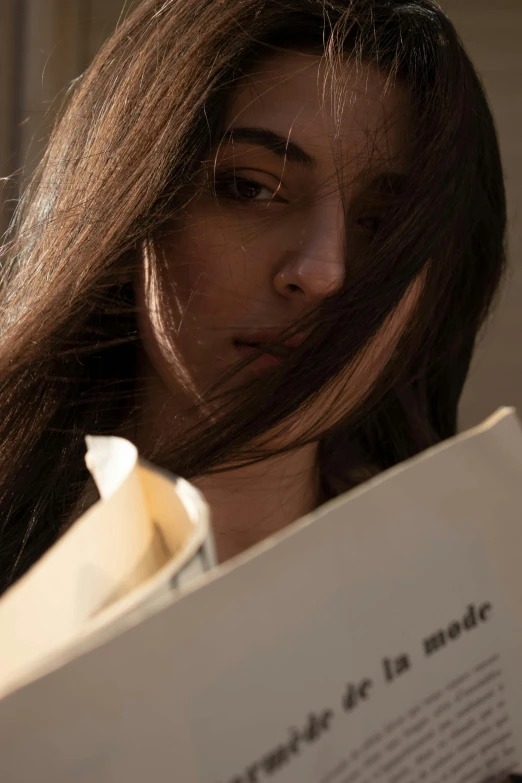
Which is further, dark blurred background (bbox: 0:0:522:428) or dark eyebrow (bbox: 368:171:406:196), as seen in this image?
dark blurred background (bbox: 0:0:522:428)

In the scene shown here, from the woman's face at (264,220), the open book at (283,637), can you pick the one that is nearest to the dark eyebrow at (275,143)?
the woman's face at (264,220)

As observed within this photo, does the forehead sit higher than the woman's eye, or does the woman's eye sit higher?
the forehead

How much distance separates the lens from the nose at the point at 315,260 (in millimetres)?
696

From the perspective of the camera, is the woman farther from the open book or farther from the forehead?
the open book

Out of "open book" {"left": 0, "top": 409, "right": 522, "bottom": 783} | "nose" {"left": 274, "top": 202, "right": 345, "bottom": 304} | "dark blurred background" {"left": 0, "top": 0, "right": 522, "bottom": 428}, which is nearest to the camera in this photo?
"open book" {"left": 0, "top": 409, "right": 522, "bottom": 783}

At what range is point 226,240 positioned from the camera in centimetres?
73

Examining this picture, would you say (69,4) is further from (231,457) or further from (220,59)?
(231,457)

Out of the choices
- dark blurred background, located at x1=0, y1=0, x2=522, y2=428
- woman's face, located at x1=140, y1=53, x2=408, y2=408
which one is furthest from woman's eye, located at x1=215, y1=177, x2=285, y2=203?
dark blurred background, located at x1=0, y1=0, x2=522, y2=428

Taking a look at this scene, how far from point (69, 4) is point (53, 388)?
0.77 metres

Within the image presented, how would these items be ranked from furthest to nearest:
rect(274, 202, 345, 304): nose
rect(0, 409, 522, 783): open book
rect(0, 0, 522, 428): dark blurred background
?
rect(0, 0, 522, 428): dark blurred background → rect(274, 202, 345, 304): nose → rect(0, 409, 522, 783): open book

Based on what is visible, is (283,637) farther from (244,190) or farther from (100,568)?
(244,190)

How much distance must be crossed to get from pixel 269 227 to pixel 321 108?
12 centimetres

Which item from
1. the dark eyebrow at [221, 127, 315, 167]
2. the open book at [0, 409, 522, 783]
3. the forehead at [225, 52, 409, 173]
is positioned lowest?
the open book at [0, 409, 522, 783]

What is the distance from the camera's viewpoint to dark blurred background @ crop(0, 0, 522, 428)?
1200 mm
